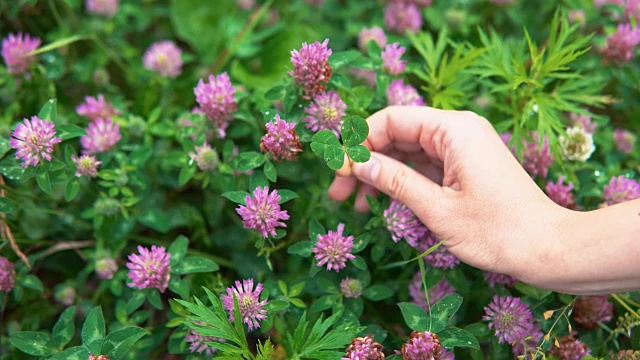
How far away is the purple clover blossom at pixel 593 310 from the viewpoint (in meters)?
1.39

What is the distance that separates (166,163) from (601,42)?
4.66 feet

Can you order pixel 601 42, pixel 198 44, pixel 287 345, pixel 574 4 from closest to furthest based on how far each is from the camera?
pixel 287 345 < pixel 601 42 < pixel 574 4 < pixel 198 44

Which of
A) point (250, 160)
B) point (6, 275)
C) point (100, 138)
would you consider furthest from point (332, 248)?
point (6, 275)

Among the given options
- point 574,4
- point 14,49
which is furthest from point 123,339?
point 574,4

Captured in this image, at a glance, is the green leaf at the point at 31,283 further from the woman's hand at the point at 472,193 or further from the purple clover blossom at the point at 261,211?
the woman's hand at the point at 472,193

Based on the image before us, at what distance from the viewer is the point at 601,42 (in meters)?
1.77

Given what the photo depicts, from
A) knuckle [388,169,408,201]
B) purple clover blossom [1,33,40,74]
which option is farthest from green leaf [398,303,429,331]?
purple clover blossom [1,33,40,74]

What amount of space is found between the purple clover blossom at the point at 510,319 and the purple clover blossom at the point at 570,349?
0.10 meters

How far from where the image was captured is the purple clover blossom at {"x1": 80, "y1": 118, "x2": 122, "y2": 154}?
1.50m

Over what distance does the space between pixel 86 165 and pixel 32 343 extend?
1.46ft

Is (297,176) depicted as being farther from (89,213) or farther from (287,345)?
(89,213)

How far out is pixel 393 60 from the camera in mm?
1551

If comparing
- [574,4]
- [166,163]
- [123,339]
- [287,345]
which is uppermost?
[574,4]

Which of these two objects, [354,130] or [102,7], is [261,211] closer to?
[354,130]
